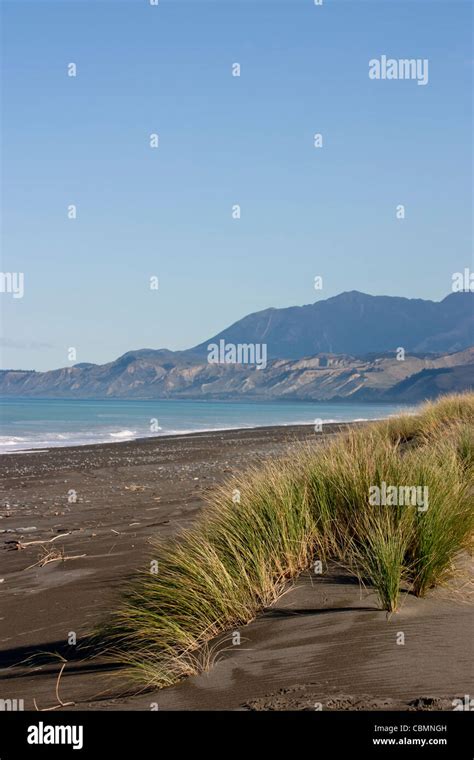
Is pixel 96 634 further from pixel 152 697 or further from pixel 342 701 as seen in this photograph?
pixel 342 701

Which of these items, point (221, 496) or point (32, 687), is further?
point (221, 496)

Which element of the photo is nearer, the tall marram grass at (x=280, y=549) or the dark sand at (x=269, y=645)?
the dark sand at (x=269, y=645)

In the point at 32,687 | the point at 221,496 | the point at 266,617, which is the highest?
the point at 221,496

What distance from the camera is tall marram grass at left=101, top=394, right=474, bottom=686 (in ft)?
20.1

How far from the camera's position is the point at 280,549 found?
22.9 feet

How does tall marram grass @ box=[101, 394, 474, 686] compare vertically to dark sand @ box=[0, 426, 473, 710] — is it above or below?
above

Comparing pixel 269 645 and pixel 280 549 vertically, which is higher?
pixel 280 549

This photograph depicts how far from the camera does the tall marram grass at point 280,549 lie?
6121 mm

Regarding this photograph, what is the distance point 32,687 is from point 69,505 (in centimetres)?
946

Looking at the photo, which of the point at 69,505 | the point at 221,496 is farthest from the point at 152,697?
the point at 69,505

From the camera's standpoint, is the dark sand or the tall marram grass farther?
the tall marram grass

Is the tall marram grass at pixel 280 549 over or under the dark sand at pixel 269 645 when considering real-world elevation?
over

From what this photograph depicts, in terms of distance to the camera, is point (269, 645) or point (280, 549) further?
point (280, 549)

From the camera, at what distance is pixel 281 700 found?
16.3ft
